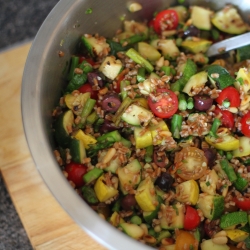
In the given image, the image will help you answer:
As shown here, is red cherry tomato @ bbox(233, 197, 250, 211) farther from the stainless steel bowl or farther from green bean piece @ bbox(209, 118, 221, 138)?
the stainless steel bowl

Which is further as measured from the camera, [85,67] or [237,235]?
[85,67]

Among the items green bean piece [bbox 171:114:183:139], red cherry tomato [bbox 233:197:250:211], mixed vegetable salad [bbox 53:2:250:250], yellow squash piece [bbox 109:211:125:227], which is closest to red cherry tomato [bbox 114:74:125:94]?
mixed vegetable salad [bbox 53:2:250:250]

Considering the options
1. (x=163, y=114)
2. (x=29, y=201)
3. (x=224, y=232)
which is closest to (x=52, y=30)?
(x=163, y=114)

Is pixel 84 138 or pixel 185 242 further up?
pixel 84 138

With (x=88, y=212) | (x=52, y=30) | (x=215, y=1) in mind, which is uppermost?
(x=52, y=30)

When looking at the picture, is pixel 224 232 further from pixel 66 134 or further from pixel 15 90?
pixel 15 90

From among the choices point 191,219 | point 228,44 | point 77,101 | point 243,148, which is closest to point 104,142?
point 77,101

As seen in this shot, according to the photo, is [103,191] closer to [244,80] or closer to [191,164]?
[191,164]
